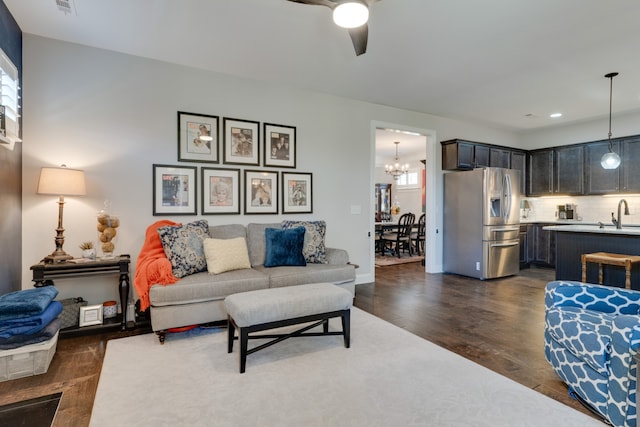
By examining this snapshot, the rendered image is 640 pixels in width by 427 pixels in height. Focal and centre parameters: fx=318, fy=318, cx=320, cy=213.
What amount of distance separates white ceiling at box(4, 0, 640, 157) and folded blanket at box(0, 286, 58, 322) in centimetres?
228

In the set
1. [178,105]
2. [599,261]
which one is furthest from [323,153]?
[599,261]

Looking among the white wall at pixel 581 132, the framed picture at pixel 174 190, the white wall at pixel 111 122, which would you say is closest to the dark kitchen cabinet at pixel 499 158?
the white wall at pixel 581 132

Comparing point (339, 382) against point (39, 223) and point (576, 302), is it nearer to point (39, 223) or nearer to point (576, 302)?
point (576, 302)

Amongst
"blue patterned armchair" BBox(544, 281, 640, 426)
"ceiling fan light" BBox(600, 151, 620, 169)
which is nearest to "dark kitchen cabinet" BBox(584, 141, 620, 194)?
"ceiling fan light" BBox(600, 151, 620, 169)

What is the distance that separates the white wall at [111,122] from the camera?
118 inches

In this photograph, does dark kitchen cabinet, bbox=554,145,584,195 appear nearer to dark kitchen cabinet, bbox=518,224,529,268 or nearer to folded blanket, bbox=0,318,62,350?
dark kitchen cabinet, bbox=518,224,529,268

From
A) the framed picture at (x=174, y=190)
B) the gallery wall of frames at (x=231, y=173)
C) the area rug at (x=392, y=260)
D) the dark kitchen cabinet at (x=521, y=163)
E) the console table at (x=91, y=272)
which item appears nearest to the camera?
the console table at (x=91, y=272)

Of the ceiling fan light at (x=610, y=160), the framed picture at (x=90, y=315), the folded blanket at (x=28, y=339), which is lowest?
the framed picture at (x=90, y=315)

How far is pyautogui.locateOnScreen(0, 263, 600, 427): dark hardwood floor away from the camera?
205 centimetres

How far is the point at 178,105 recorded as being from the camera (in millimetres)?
3609

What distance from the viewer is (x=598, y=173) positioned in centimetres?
584

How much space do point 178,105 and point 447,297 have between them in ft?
13.4

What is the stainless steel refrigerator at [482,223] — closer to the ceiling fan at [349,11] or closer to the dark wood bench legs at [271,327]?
the dark wood bench legs at [271,327]

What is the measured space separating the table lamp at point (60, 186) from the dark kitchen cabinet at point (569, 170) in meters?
7.78
